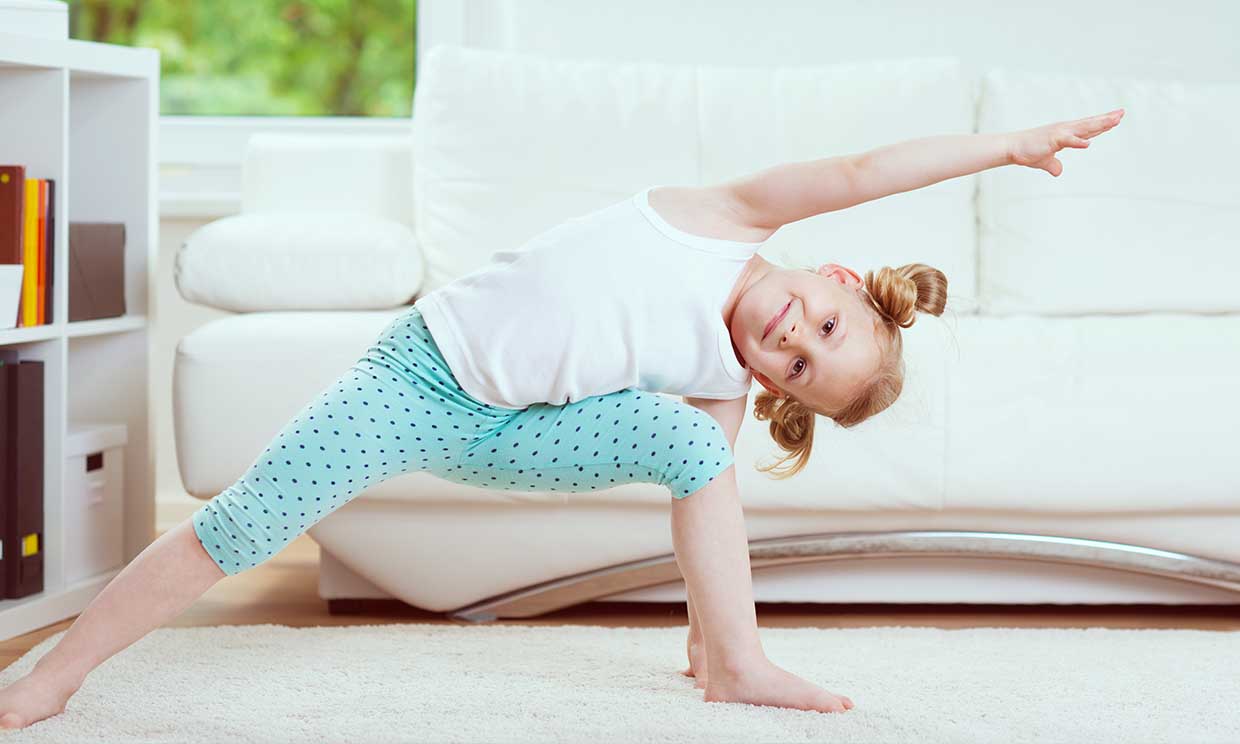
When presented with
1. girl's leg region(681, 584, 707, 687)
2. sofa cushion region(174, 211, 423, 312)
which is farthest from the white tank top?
sofa cushion region(174, 211, 423, 312)

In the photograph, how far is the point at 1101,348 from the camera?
1646mm

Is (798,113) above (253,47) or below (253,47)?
below

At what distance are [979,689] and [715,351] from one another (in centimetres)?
45

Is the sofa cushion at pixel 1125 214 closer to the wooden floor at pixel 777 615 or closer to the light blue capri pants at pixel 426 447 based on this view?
the wooden floor at pixel 777 615

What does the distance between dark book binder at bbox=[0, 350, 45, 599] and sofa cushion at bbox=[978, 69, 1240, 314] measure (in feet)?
4.60

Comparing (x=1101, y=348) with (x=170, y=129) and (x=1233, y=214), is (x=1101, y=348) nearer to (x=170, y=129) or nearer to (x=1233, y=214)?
(x=1233, y=214)

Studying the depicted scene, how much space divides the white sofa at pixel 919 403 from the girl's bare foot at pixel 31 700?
1.38ft

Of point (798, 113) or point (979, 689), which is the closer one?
point (979, 689)

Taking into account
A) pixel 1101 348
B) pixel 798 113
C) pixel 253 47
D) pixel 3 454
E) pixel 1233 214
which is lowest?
pixel 3 454

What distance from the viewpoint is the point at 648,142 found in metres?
2.10

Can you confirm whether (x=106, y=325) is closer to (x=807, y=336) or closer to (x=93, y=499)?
(x=93, y=499)

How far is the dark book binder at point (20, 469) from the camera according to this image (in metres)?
1.65

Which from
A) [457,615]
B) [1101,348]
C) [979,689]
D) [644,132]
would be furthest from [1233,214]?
[457,615]

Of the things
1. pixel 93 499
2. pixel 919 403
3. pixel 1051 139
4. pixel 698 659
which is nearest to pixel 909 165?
pixel 1051 139
